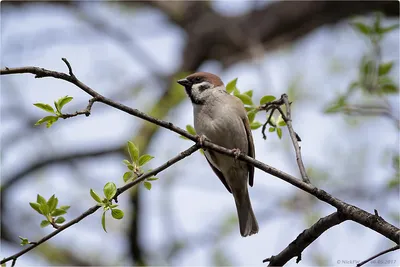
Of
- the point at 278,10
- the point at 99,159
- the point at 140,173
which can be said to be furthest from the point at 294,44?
the point at 140,173

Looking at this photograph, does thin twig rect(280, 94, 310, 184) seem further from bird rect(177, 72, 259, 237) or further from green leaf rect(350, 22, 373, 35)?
bird rect(177, 72, 259, 237)

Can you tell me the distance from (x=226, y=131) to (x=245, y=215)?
72 centimetres

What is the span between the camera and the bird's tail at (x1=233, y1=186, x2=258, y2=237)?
14.6 feet

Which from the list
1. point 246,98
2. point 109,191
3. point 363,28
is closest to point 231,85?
point 246,98

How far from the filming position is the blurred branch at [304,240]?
244cm

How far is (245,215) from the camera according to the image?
14.8ft

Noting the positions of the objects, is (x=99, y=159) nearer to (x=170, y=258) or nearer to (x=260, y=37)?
(x=170, y=258)

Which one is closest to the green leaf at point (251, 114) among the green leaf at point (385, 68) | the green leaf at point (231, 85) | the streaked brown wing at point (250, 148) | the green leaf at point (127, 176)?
the green leaf at point (231, 85)

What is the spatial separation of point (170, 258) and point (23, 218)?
2395mm

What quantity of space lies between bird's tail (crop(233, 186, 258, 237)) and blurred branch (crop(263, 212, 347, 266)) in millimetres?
1914

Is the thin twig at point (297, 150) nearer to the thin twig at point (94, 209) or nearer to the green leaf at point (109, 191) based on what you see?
the thin twig at point (94, 209)

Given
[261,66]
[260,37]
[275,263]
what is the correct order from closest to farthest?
[275,263], [261,66], [260,37]

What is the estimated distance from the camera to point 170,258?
7727 millimetres

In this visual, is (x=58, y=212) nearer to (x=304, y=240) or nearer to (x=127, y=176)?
(x=127, y=176)
